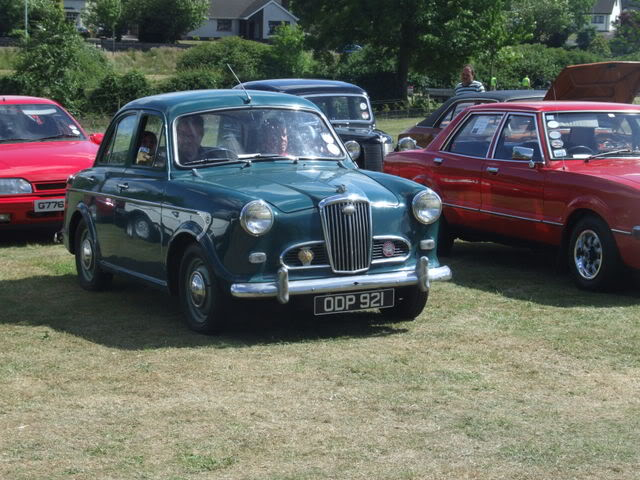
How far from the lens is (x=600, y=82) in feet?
56.3

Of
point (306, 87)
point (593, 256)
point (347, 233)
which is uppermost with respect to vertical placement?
point (306, 87)

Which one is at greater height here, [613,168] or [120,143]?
[120,143]

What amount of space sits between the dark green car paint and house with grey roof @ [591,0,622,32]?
142m

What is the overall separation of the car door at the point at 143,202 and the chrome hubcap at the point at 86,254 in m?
0.74

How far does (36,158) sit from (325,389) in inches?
302

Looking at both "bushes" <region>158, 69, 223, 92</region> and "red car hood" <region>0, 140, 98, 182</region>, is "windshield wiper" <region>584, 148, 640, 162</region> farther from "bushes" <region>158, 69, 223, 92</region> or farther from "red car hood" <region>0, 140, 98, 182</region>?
"bushes" <region>158, 69, 223, 92</region>

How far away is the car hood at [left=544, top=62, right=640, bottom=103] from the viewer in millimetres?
17016

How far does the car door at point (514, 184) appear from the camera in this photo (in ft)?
37.1

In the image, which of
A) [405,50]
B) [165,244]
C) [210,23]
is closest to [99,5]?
[210,23]

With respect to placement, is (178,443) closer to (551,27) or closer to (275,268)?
(275,268)

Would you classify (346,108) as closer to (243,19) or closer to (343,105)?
(343,105)

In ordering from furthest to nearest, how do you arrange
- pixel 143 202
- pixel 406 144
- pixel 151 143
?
pixel 406 144, pixel 151 143, pixel 143 202

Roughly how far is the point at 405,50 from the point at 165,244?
46617mm

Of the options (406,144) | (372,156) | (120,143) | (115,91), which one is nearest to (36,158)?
(120,143)
